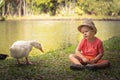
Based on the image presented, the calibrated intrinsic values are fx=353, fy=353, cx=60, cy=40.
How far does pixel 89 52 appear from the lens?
562 centimetres

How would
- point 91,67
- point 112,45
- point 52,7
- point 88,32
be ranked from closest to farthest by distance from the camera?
1. point 91,67
2. point 88,32
3. point 112,45
4. point 52,7

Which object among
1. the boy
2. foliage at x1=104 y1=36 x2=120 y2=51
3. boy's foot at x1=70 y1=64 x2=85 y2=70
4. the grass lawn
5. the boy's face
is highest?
the boy's face

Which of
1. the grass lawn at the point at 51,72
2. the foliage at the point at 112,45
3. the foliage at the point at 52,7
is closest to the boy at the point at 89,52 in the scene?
the grass lawn at the point at 51,72

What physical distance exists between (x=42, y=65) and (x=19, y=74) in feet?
2.72

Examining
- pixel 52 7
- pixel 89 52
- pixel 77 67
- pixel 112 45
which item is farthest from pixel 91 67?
pixel 52 7

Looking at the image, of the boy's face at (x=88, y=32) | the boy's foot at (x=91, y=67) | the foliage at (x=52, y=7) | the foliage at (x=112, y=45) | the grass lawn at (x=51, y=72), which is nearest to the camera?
the grass lawn at (x=51, y=72)

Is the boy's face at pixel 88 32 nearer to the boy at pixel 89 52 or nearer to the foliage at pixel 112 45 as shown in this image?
the boy at pixel 89 52

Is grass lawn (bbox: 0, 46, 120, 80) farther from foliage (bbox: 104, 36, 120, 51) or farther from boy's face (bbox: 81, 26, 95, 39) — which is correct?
foliage (bbox: 104, 36, 120, 51)

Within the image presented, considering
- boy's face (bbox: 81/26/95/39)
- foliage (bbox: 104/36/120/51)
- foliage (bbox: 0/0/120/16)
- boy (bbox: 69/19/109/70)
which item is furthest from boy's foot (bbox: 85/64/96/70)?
foliage (bbox: 0/0/120/16)

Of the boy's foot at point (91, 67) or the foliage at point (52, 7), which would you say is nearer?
the boy's foot at point (91, 67)

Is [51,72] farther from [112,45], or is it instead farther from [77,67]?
[112,45]

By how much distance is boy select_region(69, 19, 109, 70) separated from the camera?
548 centimetres

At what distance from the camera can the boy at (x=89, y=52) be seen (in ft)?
18.0

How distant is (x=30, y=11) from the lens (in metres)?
53.1
